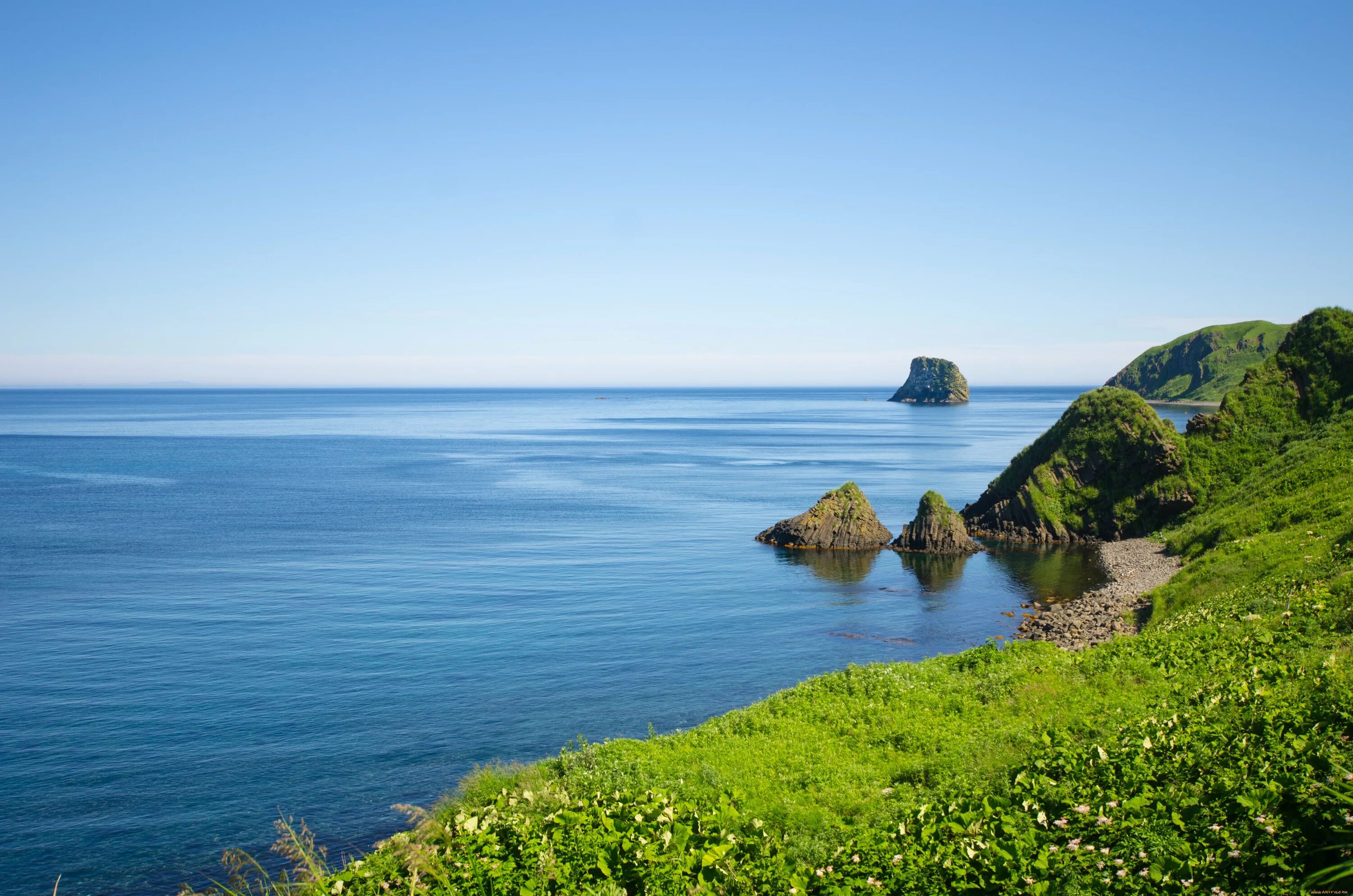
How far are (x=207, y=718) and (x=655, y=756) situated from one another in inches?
953

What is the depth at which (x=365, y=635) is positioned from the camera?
51.2m

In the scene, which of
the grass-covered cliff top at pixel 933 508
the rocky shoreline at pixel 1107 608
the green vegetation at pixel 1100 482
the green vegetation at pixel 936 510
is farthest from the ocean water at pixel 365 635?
the green vegetation at pixel 1100 482

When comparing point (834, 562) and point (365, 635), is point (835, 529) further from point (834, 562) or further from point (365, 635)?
point (365, 635)

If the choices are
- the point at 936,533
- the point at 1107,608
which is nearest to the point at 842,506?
the point at 936,533

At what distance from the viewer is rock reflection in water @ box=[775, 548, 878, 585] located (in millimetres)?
71062

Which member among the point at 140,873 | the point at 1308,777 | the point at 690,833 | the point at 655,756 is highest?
the point at 1308,777

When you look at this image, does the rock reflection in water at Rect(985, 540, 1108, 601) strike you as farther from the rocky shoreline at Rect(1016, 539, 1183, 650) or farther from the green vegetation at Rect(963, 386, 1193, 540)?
the green vegetation at Rect(963, 386, 1193, 540)

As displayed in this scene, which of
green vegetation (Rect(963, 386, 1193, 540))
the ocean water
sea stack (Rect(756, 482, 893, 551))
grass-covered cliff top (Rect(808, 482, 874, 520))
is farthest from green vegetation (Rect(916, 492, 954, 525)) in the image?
green vegetation (Rect(963, 386, 1193, 540))

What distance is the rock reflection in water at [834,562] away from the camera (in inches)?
2798

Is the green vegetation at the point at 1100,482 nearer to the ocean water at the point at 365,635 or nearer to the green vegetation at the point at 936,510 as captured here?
→ the ocean water at the point at 365,635

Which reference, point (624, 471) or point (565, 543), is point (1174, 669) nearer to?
point (565, 543)

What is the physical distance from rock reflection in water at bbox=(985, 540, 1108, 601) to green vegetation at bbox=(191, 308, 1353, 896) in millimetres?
26578

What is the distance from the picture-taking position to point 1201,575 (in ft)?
149

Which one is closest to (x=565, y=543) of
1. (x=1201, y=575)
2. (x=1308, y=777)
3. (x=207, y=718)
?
(x=207, y=718)
